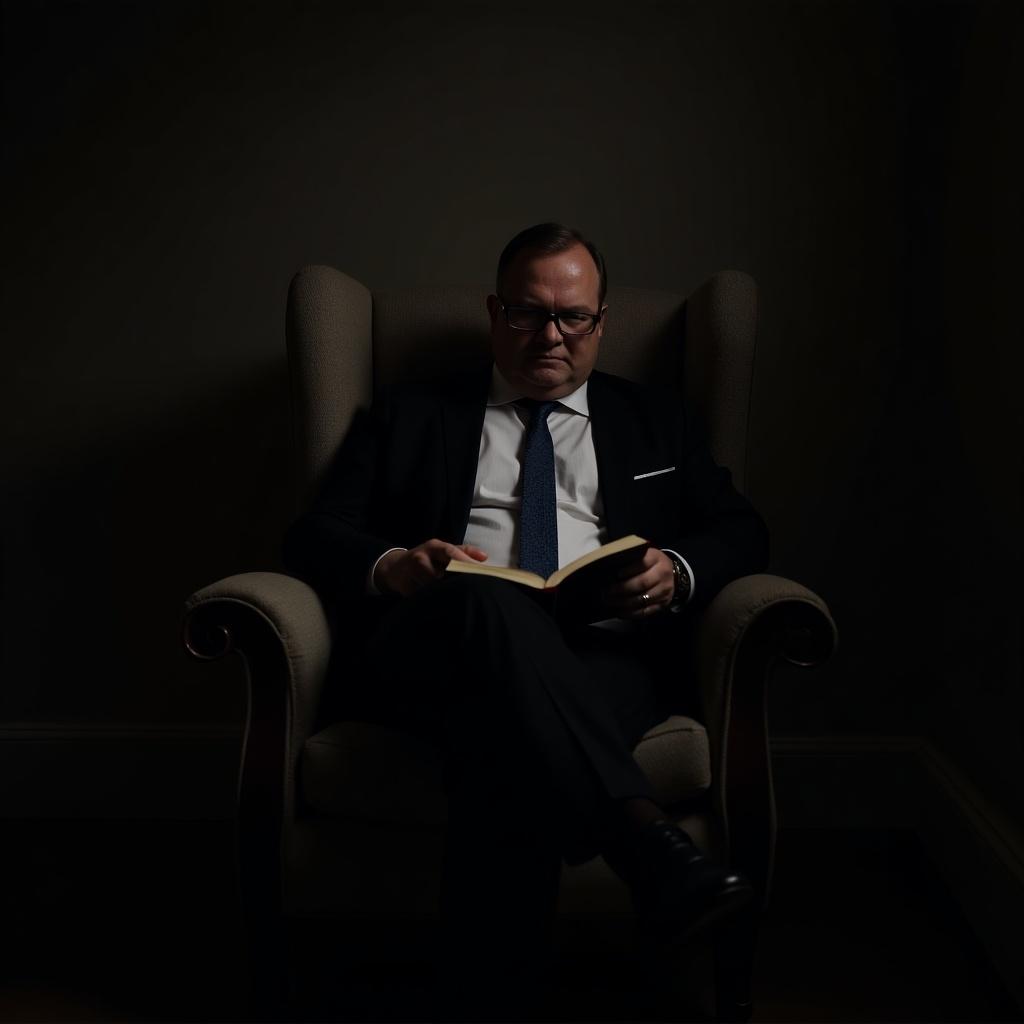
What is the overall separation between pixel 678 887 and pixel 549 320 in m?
1.13

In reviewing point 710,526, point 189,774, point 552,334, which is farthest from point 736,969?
point 189,774

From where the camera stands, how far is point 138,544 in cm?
258

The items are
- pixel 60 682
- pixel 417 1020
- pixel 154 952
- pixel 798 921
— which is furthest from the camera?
pixel 60 682

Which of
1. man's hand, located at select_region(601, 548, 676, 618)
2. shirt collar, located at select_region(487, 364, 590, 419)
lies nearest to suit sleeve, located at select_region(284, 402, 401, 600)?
shirt collar, located at select_region(487, 364, 590, 419)

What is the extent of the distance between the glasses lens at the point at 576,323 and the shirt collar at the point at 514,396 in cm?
15

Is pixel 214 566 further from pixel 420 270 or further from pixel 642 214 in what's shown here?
pixel 642 214

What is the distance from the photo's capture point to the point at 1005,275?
2051mm

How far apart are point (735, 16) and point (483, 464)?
1.35m

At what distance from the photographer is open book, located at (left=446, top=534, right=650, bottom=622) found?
59.9 inches

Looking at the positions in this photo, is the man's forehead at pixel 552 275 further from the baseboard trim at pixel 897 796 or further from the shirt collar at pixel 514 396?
the baseboard trim at pixel 897 796

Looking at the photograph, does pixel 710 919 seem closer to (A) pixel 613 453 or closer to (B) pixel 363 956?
(B) pixel 363 956

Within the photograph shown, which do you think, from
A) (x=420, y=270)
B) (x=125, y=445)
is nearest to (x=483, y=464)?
(x=420, y=270)

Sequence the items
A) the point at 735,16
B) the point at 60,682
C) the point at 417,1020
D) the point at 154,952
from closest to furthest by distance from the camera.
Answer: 1. the point at 417,1020
2. the point at 154,952
3. the point at 735,16
4. the point at 60,682

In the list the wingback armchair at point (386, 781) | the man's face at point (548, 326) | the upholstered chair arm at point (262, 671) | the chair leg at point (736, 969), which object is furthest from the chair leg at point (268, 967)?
the man's face at point (548, 326)
